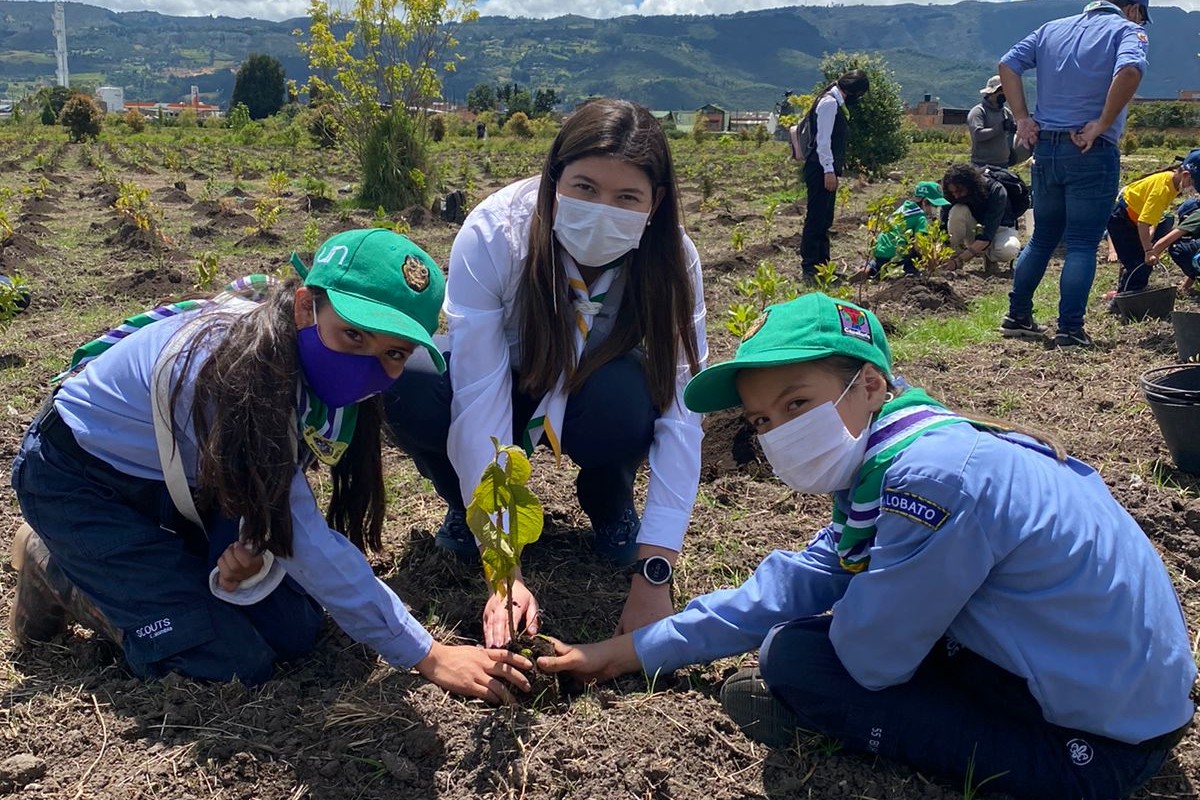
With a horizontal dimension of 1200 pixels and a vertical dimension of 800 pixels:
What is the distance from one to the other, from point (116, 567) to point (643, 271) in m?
1.47

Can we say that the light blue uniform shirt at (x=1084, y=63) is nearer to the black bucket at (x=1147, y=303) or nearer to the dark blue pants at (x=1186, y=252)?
the black bucket at (x=1147, y=303)

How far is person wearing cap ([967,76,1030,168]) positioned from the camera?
9.23 meters

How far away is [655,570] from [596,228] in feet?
2.84

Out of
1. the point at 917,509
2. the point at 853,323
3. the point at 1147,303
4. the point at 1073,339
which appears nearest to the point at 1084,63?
the point at 1073,339

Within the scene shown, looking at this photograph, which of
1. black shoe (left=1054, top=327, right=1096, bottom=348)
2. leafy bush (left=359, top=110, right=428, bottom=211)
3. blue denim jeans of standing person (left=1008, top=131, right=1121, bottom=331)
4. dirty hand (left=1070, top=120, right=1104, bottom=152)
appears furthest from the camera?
leafy bush (left=359, top=110, right=428, bottom=211)

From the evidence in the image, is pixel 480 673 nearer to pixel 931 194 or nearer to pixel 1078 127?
pixel 1078 127

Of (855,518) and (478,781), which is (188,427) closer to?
(478,781)

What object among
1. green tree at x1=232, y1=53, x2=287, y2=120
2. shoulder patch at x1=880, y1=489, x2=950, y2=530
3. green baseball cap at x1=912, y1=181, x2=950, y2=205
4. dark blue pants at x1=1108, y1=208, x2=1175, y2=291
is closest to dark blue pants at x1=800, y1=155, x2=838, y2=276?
green baseball cap at x1=912, y1=181, x2=950, y2=205

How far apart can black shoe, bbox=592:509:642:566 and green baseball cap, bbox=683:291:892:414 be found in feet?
3.71

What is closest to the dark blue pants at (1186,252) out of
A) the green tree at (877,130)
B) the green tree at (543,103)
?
the green tree at (877,130)

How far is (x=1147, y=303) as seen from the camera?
5879 millimetres

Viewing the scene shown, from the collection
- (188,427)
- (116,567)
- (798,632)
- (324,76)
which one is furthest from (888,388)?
(324,76)

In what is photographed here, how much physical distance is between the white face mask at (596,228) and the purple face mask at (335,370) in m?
0.67

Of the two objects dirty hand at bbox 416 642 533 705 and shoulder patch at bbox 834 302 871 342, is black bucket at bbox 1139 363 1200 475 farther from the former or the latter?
dirty hand at bbox 416 642 533 705
